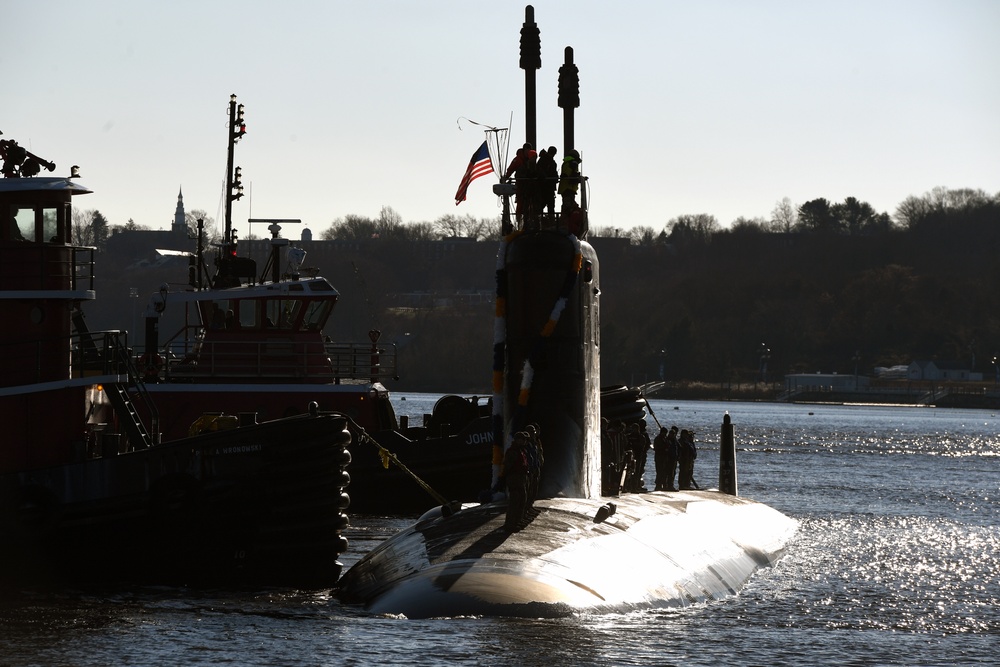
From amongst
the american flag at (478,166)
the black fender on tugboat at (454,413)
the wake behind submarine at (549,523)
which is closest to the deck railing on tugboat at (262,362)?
the black fender on tugboat at (454,413)

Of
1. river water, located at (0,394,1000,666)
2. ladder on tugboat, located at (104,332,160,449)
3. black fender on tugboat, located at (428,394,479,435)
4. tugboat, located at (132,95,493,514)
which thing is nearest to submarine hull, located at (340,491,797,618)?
river water, located at (0,394,1000,666)

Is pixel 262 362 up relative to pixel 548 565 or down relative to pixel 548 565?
up

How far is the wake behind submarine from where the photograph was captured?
2050cm

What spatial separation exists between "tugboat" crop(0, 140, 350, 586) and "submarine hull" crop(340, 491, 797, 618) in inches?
58.5

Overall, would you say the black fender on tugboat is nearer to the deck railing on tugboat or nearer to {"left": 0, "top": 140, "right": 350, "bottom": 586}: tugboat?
the deck railing on tugboat

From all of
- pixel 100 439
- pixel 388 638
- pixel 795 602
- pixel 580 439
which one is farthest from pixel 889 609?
pixel 100 439

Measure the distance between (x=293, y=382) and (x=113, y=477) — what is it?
14839mm

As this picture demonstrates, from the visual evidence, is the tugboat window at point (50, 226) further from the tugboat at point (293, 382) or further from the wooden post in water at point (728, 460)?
the wooden post in water at point (728, 460)

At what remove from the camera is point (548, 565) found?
20766mm

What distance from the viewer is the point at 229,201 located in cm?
4447

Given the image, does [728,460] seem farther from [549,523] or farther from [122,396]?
[122,396]

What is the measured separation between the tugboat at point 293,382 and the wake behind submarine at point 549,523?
11598mm

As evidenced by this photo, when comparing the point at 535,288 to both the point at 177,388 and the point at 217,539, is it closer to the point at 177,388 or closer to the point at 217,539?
the point at 217,539

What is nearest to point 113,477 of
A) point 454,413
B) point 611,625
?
point 611,625
